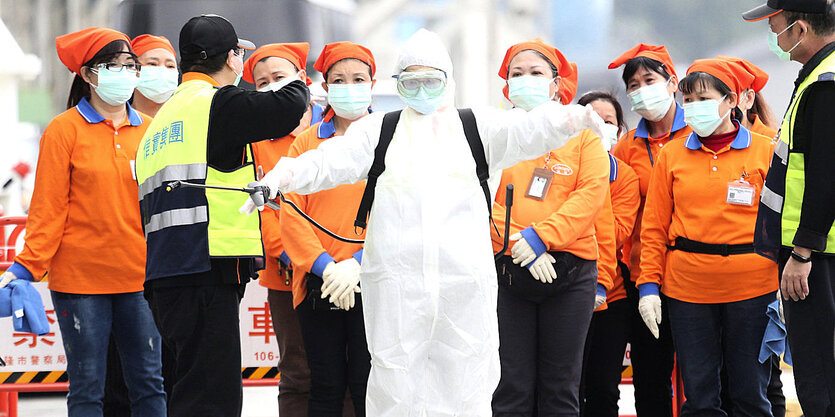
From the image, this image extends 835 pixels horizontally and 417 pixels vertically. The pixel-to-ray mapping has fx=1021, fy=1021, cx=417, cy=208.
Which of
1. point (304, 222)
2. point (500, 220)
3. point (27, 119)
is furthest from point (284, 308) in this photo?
point (27, 119)

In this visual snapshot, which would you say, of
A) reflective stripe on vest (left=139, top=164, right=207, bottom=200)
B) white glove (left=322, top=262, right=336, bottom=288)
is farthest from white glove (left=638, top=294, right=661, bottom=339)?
reflective stripe on vest (left=139, top=164, right=207, bottom=200)

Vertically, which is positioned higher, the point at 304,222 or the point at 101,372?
the point at 304,222

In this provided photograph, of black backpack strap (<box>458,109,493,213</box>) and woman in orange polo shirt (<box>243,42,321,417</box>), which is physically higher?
black backpack strap (<box>458,109,493,213</box>)

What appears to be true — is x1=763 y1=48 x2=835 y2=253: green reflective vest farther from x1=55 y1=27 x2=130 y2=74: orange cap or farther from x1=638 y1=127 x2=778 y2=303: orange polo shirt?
x1=55 y1=27 x2=130 y2=74: orange cap

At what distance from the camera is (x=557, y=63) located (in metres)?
4.54

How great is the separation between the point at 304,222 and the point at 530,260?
933 millimetres

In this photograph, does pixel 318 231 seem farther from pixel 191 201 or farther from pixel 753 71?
pixel 753 71

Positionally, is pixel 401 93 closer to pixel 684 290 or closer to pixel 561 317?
pixel 561 317

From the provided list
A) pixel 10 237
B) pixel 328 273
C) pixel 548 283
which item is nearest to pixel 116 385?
pixel 10 237

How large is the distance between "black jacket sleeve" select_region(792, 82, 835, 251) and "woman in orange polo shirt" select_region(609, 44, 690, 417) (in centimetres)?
123

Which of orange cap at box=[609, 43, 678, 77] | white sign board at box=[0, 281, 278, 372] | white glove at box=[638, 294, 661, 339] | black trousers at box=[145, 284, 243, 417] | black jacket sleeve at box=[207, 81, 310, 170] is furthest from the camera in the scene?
white sign board at box=[0, 281, 278, 372]

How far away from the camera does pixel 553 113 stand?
3262 millimetres

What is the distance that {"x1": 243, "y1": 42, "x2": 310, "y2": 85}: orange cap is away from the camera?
15.9 ft

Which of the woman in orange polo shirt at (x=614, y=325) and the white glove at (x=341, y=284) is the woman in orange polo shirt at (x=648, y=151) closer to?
the woman in orange polo shirt at (x=614, y=325)
